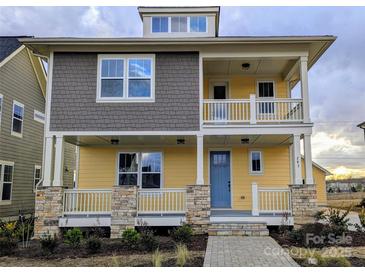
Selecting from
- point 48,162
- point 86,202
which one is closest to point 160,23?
point 48,162

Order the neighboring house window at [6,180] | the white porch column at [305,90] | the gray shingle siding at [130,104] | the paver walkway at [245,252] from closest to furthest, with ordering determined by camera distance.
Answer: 1. the paver walkway at [245,252]
2. the white porch column at [305,90]
3. the gray shingle siding at [130,104]
4. the neighboring house window at [6,180]

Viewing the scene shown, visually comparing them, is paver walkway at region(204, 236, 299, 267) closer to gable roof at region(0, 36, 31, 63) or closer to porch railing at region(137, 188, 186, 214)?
porch railing at region(137, 188, 186, 214)

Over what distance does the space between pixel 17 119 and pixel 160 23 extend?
7.60 meters

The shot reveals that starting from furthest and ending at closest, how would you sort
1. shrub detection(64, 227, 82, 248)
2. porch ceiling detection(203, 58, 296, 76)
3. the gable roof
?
the gable roof → porch ceiling detection(203, 58, 296, 76) → shrub detection(64, 227, 82, 248)

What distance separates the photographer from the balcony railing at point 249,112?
38.5 feet

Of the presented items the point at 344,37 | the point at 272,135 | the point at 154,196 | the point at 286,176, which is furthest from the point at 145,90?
the point at 344,37

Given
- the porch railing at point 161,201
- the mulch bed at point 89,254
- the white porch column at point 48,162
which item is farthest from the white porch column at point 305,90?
the white porch column at point 48,162

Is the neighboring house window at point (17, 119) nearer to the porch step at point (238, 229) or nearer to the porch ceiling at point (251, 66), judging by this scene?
the porch ceiling at point (251, 66)

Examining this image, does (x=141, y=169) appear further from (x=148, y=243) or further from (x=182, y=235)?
(x=148, y=243)

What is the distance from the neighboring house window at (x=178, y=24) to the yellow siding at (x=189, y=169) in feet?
16.2

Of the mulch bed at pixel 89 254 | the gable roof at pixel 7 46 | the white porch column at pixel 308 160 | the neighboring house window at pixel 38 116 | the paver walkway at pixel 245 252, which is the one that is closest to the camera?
the paver walkway at pixel 245 252

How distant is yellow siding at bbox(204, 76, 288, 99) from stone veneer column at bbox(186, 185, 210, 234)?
446cm

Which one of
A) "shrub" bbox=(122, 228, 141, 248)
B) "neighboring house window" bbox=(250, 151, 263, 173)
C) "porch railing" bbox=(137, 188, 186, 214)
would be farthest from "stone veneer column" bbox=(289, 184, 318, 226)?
"shrub" bbox=(122, 228, 141, 248)

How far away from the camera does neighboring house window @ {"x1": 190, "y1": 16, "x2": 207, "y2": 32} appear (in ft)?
48.1
